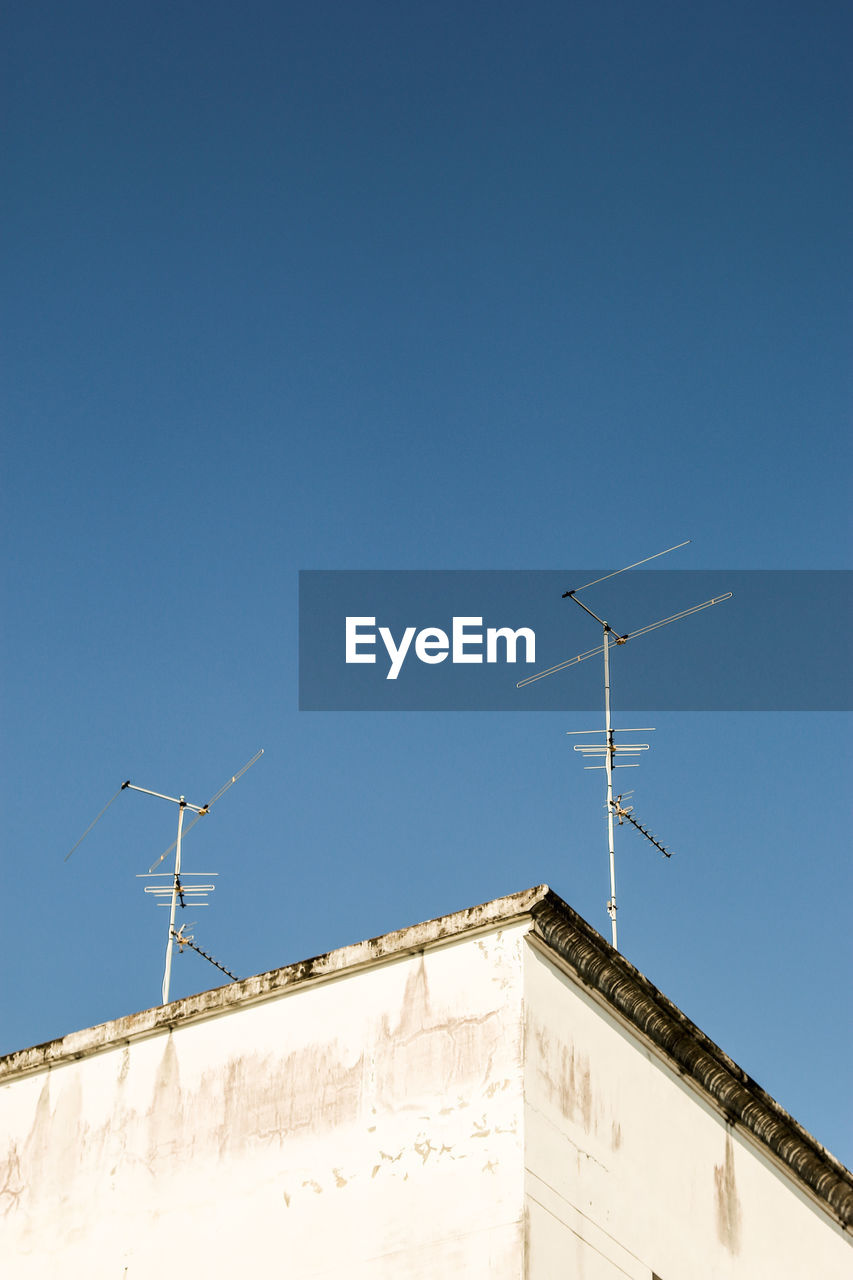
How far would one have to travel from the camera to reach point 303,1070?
43.9 ft

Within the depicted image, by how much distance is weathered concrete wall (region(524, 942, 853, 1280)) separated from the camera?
12.2 m

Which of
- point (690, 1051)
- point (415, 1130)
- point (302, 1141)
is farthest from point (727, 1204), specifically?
point (302, 1141)

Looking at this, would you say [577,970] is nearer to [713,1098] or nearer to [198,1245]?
[713,1098]

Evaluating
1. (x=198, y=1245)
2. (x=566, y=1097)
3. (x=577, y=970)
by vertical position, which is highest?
(x=577, y=970)

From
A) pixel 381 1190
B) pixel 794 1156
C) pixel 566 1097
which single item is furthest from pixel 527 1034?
pixel 794 1156

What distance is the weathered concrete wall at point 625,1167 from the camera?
12.2 meters

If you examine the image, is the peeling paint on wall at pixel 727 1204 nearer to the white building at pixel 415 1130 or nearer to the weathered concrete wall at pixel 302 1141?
the white building at pixel 415 1130

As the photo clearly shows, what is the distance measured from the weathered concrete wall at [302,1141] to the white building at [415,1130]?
0.02 m

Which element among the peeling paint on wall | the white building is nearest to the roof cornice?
the white building

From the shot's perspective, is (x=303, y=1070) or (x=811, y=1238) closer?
(x=303, y=1070)

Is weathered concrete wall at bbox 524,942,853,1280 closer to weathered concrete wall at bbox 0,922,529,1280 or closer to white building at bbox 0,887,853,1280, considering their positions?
white building at bbox 0,887,853,1280

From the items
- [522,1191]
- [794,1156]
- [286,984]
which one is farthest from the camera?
[794,1156]

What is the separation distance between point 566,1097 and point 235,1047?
3.15 m

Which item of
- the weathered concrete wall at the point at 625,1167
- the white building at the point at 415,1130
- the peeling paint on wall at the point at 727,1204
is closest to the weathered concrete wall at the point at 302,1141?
the white building at the point at 415,1130
